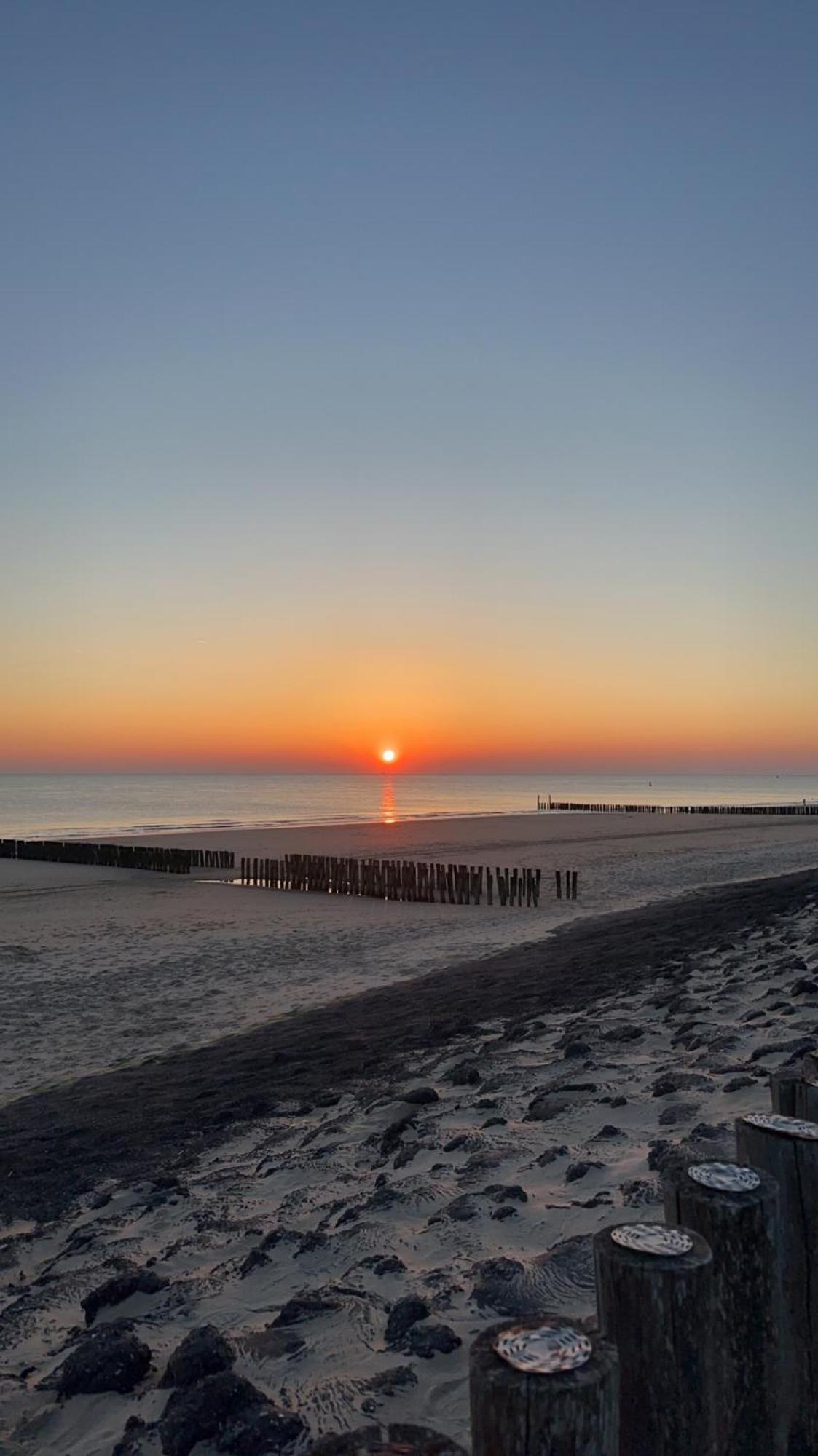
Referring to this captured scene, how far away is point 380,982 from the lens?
12.4 m

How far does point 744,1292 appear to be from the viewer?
2109mm

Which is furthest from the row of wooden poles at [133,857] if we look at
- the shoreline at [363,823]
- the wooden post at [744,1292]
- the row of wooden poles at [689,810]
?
the row of wooden poles at [689,810]

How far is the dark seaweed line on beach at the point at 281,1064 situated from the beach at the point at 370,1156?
36 millimetres

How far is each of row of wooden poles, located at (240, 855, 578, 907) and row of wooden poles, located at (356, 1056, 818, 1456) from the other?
63.2ft

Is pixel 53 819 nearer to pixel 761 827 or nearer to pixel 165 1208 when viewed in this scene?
pixel 761 827

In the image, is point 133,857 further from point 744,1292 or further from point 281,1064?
point 744,1292

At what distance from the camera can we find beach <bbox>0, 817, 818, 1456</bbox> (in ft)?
10.7

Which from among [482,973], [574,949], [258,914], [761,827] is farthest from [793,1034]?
[761,827]

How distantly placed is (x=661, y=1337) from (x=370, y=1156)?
353 cm

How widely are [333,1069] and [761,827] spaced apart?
4702 cm

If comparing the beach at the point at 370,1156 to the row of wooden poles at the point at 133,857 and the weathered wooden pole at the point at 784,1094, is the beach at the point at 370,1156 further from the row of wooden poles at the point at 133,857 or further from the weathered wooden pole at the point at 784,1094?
the row of wooden poles at the point at 133,857

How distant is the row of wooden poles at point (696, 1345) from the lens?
1.64 m

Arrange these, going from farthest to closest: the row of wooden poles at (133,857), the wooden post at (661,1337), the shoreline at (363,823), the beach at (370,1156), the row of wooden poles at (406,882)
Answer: the shoreline at (363,823), the row of wooden poles at (133,857), the row of wooden poles at (406,882), the beach at (370,1156), the wooden post at (661,1337)

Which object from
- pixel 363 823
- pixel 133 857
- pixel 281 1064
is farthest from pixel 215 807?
pixel 281 1064
